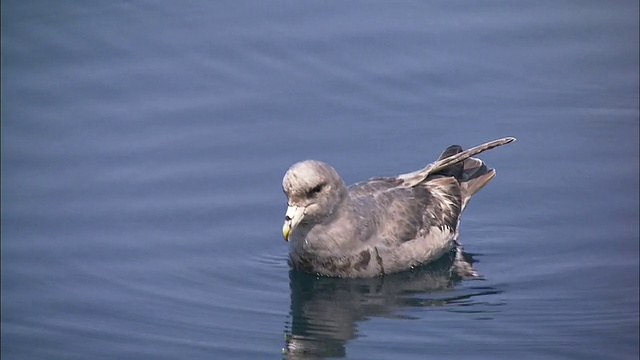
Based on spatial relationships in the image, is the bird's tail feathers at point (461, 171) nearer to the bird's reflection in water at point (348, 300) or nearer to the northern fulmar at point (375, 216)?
the northern fulmar at point (375, 216)

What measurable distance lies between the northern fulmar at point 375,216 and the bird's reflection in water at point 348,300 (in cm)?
10

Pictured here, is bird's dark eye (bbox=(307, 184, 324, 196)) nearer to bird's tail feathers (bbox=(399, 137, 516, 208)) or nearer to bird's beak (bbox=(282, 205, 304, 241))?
bird's beak (bbox=(282, 205, 304, 241))

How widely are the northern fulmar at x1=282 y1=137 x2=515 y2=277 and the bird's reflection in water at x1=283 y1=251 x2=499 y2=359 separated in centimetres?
10

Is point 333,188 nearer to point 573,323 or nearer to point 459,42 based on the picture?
point 573,323

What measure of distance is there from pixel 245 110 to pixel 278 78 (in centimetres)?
62

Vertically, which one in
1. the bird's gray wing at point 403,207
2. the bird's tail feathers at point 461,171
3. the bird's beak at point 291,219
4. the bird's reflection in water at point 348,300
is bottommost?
the bird's reflection in water at point 348,300

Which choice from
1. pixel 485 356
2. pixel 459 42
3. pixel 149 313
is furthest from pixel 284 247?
pixel 459 42

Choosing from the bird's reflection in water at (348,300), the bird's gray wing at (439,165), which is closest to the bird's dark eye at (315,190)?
the bird's reflection in water at (348,300)

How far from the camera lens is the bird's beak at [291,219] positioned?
33.3 feet

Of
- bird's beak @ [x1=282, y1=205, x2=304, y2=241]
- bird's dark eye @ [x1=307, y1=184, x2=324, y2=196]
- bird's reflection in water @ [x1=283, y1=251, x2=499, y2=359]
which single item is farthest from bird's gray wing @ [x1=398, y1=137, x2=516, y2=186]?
bird's beak @ [x1=282, y1=205, x2=304, y2=241]

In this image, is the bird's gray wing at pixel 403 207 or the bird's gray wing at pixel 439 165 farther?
the bird's gray wing at pixel 439 165

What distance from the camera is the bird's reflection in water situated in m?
9.94

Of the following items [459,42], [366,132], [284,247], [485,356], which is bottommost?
[485,356]

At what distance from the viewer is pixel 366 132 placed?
12.8 metres
